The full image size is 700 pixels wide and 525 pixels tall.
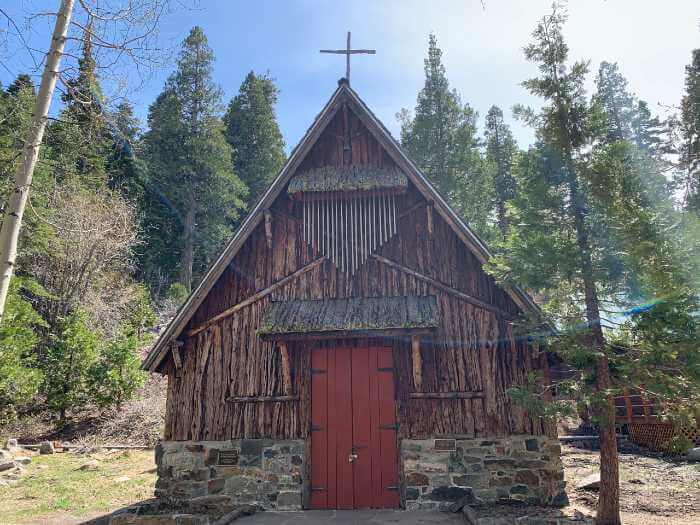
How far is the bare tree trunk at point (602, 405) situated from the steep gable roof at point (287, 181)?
1050mm

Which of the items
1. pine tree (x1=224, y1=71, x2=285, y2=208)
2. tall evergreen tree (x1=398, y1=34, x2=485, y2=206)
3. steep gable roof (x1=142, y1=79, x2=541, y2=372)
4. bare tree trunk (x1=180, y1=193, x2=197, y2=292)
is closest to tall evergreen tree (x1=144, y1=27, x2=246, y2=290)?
bare tree trunk (x1=180, y1=193, x2=197, y2=292)

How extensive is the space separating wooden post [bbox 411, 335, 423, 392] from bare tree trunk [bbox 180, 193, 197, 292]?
2406cm

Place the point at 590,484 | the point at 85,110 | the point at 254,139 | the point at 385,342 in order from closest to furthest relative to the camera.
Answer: the point at 85,110 → the point at 385,342 → the point at 590,484 → the point at 254,139

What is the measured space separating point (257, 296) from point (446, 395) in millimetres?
3895

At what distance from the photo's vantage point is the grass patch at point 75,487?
9016mm

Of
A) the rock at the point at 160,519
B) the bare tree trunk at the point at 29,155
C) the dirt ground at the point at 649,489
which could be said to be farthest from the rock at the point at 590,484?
the bare tree trunk at the point at 29,155

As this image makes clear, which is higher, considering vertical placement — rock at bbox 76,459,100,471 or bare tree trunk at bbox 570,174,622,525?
bare tree trunk at bbox 570,174,622,525

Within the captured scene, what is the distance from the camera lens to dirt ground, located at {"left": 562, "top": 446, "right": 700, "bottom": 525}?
7.51 metres

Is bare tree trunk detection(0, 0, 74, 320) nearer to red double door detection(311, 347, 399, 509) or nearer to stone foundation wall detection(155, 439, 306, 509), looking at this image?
stone foundation wall detection(155, 439, 306, 509)

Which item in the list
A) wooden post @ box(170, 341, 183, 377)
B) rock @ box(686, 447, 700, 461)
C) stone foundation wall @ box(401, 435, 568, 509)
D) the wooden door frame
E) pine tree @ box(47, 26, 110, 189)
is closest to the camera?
pine tree @ box(47, 26, 110, 189)

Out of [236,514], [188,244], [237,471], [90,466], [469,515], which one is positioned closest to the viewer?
[469,515]

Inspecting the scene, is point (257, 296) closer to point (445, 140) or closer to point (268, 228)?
point (268, 228)

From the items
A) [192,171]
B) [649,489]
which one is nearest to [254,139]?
[192,171]

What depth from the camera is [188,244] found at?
3086 cm
